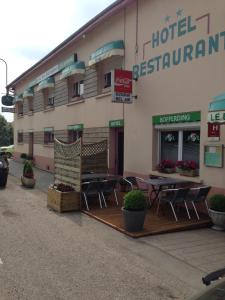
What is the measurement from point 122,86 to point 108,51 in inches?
90.7

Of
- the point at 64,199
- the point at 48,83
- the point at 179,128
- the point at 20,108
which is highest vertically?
the point at 48,83

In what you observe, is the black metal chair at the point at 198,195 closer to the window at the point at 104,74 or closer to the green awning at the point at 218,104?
the green awning at the point at 218,104

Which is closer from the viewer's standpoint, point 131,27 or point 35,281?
point 35,281

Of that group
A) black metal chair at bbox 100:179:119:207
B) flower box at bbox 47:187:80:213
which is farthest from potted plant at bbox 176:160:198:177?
flower box at bbox 47:187:80:213

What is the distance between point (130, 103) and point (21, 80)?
19197mm

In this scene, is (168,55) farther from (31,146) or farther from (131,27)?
(31,146)

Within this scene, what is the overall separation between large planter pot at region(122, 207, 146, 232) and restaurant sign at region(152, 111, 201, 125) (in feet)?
11.0

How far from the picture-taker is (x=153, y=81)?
12766 millimetres

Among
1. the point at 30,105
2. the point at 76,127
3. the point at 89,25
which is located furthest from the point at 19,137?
the point at 89,25

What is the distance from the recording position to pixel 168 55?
12.0 m

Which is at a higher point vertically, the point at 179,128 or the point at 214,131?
the point at 179,128

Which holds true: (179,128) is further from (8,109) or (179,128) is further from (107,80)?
(8,109)

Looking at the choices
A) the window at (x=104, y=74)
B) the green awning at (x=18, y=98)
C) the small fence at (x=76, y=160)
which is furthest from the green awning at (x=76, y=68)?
the green awning at (x=18, y=98)

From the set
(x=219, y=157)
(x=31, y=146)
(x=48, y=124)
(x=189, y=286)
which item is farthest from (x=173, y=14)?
(x=31, y=146)
